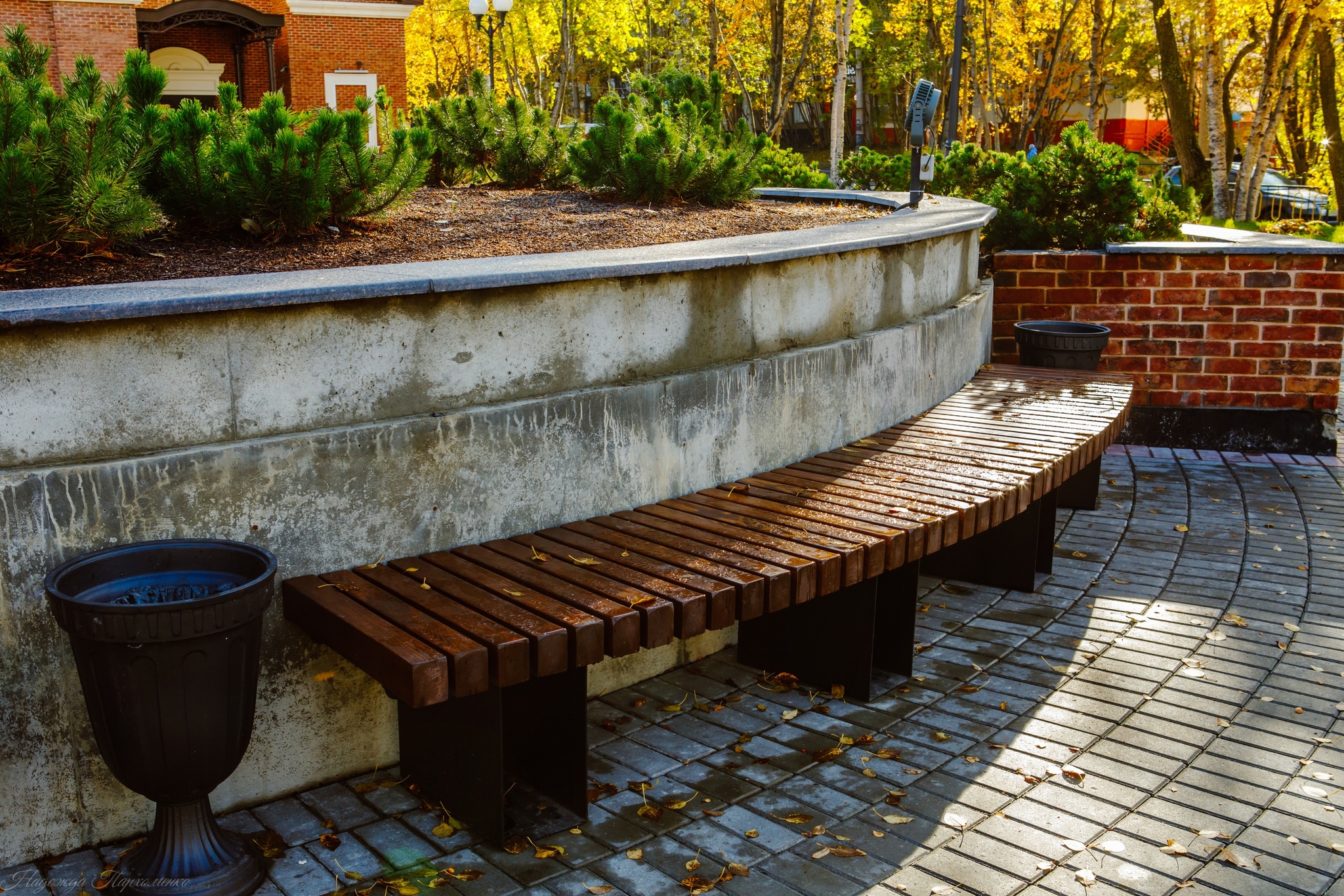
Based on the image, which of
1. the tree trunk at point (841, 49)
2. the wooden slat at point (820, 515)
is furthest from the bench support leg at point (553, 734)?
the tree trunk at point (841, 49)

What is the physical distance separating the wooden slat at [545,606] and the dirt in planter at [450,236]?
150cm

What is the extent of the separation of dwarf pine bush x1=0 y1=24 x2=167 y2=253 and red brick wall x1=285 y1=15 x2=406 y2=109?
2492 cm

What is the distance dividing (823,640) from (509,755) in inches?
52.0

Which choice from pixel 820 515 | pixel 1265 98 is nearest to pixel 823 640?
pixel 820 515

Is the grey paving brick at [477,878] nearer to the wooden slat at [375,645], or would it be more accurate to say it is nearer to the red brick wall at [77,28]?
the wooden slat at [375,645]

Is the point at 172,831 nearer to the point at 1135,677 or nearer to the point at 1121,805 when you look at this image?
the point at 1121,805

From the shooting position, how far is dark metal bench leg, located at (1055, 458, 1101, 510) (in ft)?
22.6

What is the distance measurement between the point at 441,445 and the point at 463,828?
118 cm

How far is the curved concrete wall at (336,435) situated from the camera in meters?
3.04

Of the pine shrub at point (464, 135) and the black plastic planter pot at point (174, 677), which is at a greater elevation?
the pine shrub at point (464, 135)

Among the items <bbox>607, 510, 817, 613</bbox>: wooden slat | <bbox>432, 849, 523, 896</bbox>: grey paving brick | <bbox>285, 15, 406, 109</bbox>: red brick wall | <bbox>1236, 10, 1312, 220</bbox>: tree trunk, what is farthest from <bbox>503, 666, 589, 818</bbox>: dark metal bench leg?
<bbox>285, 15, 406, 109</bbox>: red brick wall

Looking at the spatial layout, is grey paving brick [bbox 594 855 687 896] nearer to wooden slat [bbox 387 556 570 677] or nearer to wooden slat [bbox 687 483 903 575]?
wooden slat [bbox 387 556 570 677]

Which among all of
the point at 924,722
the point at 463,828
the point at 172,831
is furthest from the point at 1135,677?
the point at 172,831

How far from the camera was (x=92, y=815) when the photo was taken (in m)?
3.22
